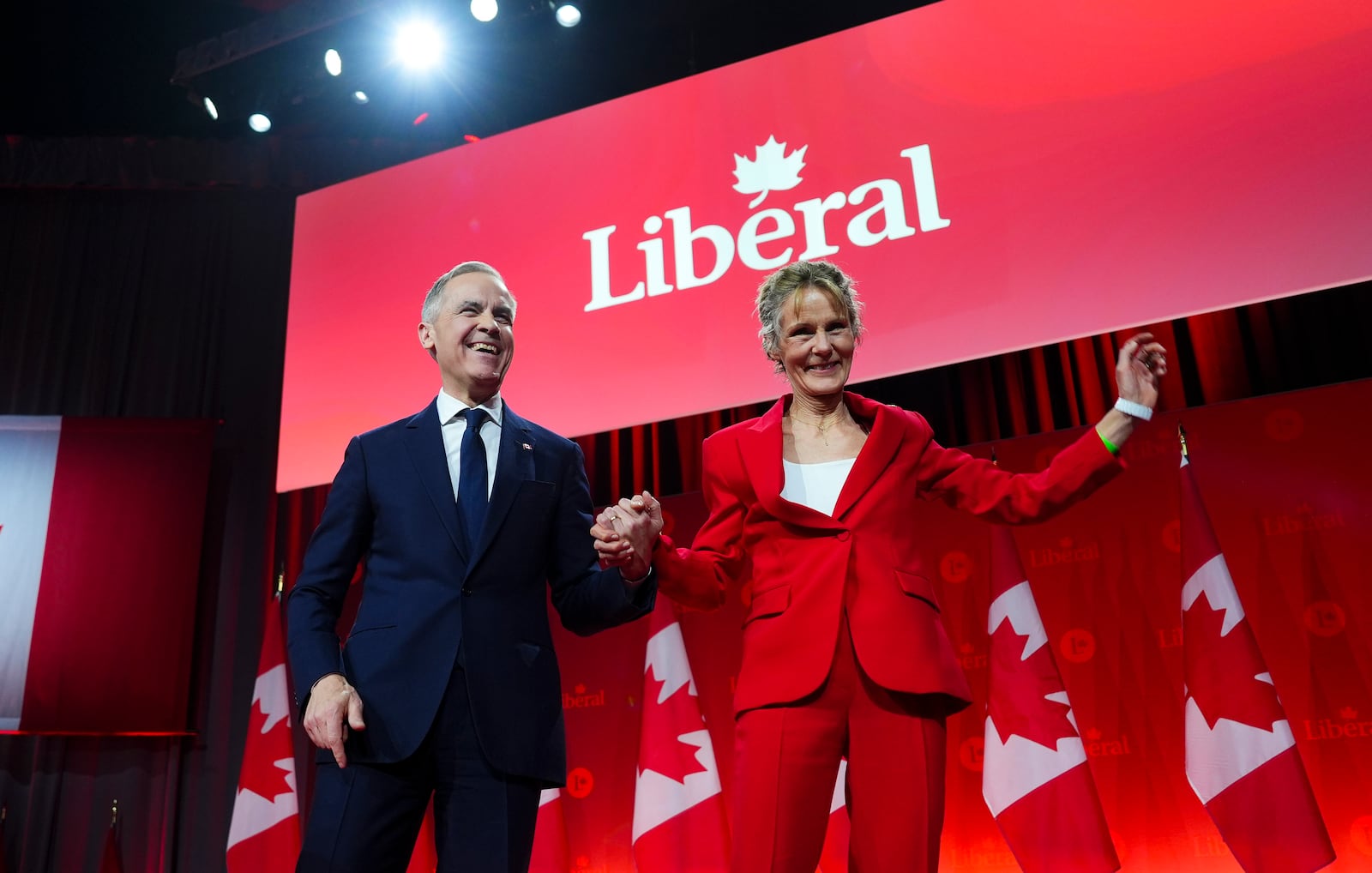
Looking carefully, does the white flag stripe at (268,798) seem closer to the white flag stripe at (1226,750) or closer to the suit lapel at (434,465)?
the suit lapel at (434,465)

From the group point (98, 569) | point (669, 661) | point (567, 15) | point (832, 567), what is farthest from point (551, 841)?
point (567, 15)

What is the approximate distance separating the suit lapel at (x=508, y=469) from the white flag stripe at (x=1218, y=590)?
2.26m

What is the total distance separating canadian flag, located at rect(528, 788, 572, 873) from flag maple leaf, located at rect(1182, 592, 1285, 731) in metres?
2.10

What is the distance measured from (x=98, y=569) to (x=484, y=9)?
2796mm

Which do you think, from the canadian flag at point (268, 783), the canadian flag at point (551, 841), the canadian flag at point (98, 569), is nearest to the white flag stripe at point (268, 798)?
the canadian flag at point (268, 783)

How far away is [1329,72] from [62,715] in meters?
4.91

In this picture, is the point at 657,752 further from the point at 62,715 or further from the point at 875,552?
the point at 62,715

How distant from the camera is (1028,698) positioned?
125 inches

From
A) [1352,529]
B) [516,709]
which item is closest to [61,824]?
[516,709]

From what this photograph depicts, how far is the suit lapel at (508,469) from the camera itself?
5.37ft

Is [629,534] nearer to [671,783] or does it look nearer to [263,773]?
[671,783]

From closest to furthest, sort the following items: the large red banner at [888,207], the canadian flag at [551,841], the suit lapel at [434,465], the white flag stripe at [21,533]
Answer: the suit lapel at [434,465] < the large red banner at [888,207] < the canadian flag at [551,841] < the white flag stripe at [21,533]

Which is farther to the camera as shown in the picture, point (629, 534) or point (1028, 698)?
point (1028, 698)

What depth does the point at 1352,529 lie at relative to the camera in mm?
3227
